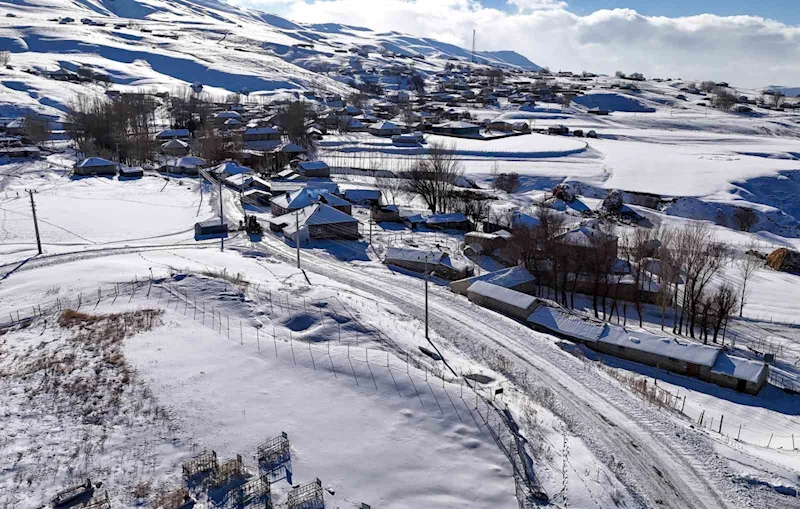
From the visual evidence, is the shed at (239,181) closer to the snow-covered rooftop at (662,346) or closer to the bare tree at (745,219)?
the snow-covered rooftop at (662,346)

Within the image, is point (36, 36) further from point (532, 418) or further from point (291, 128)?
point (532, 418)

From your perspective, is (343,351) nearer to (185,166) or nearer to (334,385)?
(334,385)

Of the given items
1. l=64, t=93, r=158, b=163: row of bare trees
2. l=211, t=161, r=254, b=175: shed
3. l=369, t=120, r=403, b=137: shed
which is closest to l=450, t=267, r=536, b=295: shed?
l=211, t=161, r=254, b=175: shed

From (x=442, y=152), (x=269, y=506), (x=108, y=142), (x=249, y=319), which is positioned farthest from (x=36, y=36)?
(x=269, y=506)

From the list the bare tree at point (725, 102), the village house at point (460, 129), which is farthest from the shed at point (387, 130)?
the bare tree at point (725, 102)

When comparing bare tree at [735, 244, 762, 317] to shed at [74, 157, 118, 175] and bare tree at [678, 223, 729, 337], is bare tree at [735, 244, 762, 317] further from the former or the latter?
shed at [74, 157, 118, 175]
